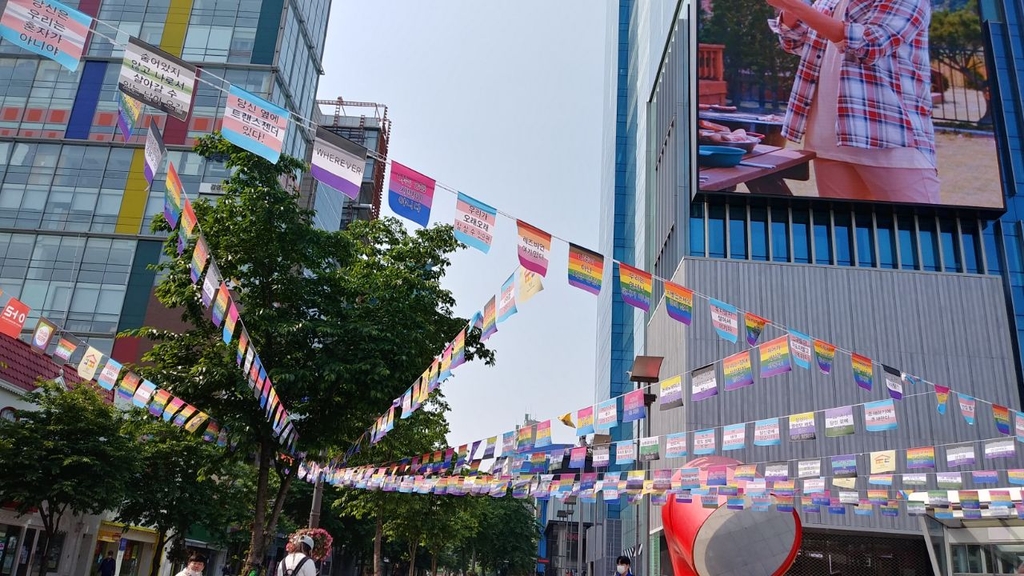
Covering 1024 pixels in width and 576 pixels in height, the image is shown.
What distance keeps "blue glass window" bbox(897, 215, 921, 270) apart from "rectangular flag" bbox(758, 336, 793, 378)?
25.6 metres

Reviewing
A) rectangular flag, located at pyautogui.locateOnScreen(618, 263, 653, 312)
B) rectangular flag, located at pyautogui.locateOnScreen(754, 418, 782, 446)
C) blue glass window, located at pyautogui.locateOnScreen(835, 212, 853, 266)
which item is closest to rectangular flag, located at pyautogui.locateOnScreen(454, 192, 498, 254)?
rectangular flag, located at pyautogui.locateOnScreen(618, 263, 653, 312)

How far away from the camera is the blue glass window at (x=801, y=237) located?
3569cm

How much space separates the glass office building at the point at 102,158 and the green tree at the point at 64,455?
970 inches

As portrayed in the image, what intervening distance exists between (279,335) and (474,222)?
7538 mm

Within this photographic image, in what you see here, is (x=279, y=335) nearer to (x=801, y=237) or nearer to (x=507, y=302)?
(x=507, y=302)

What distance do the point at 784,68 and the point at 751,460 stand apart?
18.4m

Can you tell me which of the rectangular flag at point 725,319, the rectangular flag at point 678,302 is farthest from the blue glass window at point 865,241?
the rectangular flag at point 678,302

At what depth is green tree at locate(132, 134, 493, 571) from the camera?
16109 mm

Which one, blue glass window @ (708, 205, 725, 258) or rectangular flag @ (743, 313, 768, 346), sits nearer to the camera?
rectangular flag @ (743, 313, 768, 346)

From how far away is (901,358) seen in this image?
3272cm

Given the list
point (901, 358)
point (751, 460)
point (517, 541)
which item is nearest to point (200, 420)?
point (751, 460)

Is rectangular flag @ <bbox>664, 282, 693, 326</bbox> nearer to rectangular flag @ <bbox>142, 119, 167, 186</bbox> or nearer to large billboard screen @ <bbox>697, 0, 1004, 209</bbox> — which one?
rectangular flag @ <bbox>142, 119, 167, 186</bbox>

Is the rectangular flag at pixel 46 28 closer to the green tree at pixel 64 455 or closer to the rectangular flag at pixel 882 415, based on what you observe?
the rectangular flag at pixel 882 415

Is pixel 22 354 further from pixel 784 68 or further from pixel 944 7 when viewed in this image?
pixel 944 7
